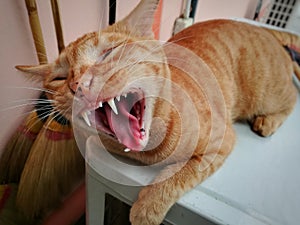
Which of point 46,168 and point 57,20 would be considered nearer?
point 57,20

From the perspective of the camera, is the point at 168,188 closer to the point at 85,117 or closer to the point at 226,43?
the point at 85,117

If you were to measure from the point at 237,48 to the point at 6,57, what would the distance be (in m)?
0.65

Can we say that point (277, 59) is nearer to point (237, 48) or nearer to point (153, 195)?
point (237, 48)

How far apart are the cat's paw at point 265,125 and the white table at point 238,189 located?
1.5 inches

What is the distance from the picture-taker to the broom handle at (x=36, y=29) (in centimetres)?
60

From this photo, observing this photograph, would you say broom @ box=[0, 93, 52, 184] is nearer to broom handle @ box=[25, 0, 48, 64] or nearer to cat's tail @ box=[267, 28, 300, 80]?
broom handle @ box=[25, 0, 48, 64]

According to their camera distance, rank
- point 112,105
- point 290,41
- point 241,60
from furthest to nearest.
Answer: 1. point 290,41
2. point 241,60
3. point 112,105

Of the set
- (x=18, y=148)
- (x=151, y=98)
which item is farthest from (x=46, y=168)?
(x=151, y=98)

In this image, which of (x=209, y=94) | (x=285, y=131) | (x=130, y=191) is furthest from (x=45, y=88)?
(x=285, y=131)

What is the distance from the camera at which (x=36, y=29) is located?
0.63m

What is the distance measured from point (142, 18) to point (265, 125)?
1.58 feet

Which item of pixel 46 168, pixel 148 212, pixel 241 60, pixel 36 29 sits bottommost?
pixel 46 168

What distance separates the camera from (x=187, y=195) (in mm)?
575

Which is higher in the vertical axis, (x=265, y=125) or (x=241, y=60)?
(x=241, y=60)
